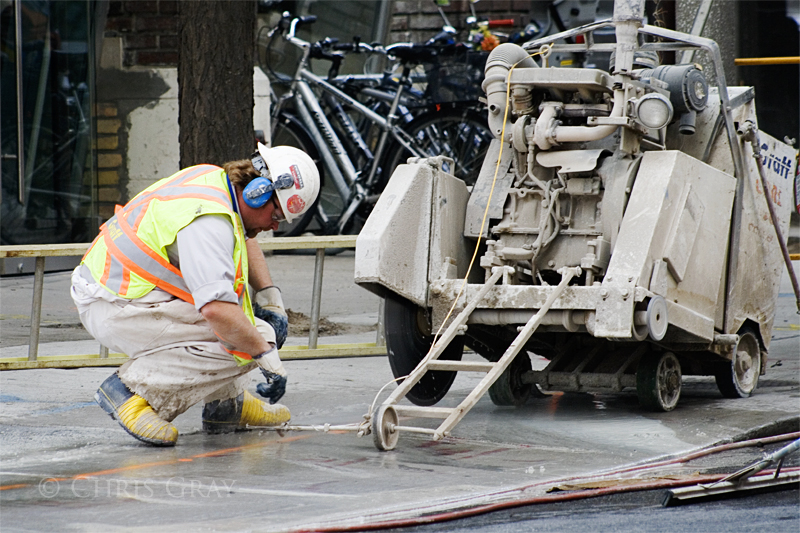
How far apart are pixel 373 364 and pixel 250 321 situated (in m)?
2.07

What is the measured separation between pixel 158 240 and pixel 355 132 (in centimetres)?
Answer: 657

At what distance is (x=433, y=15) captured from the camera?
12180 mm

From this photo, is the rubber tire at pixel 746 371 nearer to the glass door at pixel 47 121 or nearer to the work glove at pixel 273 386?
the work glove at pixel 273 386

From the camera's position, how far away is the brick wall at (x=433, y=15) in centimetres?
1194

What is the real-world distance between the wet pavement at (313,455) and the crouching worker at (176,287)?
0.21 m

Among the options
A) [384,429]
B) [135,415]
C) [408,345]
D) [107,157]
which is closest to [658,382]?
[408,345]

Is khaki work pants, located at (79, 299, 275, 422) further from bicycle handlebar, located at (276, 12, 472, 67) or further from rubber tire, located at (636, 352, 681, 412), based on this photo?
bicycle handlebar, located at (276, 12, 472, 67)

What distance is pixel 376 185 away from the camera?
34.3 ft

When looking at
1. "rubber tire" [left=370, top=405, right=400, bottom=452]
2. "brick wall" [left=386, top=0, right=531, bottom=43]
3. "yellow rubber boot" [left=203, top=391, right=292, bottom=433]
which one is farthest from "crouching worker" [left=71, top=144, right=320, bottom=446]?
"brick wall" [left=386, top=0, right=531, bottom=43]

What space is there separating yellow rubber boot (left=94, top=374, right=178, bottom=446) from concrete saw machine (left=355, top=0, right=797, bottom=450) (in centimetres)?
95

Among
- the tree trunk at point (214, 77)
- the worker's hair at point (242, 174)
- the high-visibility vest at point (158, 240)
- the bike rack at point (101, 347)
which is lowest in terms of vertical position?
the bike rack at point (101, 347)

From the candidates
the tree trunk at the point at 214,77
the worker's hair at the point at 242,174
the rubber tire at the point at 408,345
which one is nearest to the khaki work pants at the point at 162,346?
the worker's hair at the point at 242,174

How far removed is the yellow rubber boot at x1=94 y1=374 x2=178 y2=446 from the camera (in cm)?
407

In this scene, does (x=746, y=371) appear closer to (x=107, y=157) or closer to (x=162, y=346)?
(x=162, y=346)
